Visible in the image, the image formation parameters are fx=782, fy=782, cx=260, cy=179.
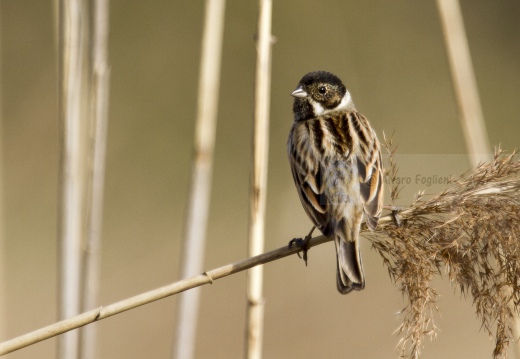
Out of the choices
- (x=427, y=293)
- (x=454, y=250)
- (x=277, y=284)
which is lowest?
(x=427, y=293)

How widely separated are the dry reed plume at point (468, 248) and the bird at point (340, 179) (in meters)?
0.16

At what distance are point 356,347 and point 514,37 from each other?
392 centimetres

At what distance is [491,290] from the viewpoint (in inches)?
85.9

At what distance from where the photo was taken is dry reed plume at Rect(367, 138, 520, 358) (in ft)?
7.01

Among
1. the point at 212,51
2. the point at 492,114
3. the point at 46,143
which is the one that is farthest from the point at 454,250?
the point at 492,114

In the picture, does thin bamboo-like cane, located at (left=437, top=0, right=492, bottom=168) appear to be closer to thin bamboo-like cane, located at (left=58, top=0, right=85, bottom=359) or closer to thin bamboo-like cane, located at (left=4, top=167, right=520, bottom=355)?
thin bamboo-like cane, located at (left=4, top=167, right=520, bottom=355)

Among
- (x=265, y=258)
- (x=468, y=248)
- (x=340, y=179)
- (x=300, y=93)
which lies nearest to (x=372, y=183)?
(x=340, y=179)

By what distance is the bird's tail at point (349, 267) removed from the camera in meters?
2.35

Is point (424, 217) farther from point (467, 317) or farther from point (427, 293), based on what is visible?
point (467, 317)

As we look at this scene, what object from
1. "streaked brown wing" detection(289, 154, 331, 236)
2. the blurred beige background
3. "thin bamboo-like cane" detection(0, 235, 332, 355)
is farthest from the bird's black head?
the blurred beige background

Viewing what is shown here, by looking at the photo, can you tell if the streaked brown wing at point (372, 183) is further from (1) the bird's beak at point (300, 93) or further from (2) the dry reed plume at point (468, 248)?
(1) the bird's beak at point (300, 93)

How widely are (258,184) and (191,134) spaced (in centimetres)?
473

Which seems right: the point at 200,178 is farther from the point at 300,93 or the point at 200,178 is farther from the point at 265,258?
the point at 265,258

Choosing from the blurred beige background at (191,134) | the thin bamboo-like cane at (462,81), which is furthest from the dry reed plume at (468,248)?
the blurred beige background at (191,134)
